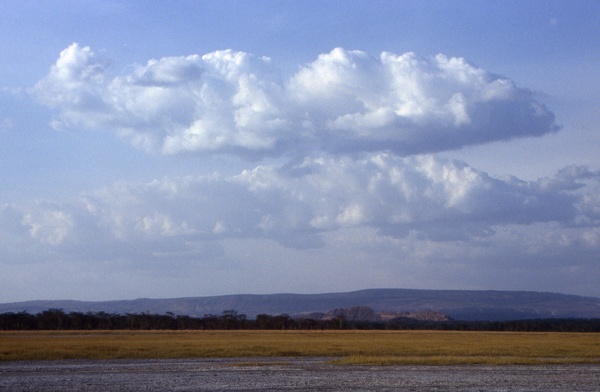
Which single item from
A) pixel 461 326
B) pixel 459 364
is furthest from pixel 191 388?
pixel 461 326

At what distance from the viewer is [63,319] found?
106375 mm

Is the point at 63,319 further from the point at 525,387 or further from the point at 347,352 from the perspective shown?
the point at 525,387

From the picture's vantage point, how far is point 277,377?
27734mm

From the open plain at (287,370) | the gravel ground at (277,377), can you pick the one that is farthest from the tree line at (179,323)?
the gravel ground at (277,377)

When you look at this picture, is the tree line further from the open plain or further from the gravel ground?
the gravel ground

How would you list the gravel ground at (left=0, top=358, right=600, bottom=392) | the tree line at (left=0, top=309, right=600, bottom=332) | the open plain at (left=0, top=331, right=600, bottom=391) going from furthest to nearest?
the tree line at (left=0, top=309, right=600, bottom=332), the open plain at (left=0, top=331, right=600, bottom=391), the gravel ground at (left=0, top=358, right=600, bottom=392)

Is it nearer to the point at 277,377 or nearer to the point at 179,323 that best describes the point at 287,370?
the point at 277,377

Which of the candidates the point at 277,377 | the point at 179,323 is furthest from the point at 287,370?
the point at 179,323

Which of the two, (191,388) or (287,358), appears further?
(287,358)

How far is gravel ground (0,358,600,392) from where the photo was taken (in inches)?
950

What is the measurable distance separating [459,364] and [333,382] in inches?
433

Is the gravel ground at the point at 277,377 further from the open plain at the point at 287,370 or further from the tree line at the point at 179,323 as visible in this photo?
the tree line at the point at 179,323

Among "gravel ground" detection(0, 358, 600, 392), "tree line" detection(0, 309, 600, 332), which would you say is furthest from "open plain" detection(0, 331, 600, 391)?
"tree line" detection(0, 309, 600, 332)

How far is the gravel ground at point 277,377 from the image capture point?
24141 millimetres
